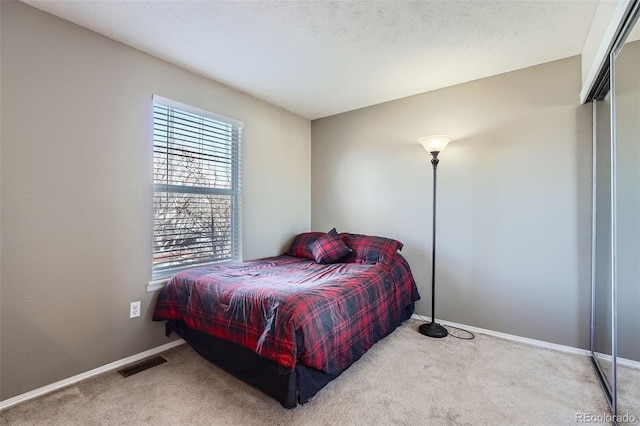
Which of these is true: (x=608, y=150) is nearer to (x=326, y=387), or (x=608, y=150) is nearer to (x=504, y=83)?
(x=504, y=83)

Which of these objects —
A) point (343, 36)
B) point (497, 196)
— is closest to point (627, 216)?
point (497, 196)

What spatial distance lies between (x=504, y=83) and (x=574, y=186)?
1.11 meters

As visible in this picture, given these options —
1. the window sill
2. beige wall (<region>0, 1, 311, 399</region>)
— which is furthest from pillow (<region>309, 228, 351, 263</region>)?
beige wall (<region>0, 1, 311, 399</region>)

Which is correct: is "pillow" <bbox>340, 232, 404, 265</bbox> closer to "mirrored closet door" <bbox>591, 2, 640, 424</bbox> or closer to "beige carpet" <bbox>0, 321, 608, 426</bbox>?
"beige carpet" <bbox>0, 321, 608, 426</bbox>

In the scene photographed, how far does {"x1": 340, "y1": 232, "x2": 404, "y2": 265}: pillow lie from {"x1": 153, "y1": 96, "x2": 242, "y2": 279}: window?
124 centimetres

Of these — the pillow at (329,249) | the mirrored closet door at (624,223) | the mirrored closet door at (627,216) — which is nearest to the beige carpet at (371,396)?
the mirrored closet door at (624,223)

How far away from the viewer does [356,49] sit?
2314 mm

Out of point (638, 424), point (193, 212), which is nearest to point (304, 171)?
point (193, 212)

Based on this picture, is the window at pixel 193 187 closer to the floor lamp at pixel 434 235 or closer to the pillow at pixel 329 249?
the pillow at pixel 329 249

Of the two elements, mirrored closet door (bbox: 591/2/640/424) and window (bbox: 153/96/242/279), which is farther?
window (bbox: 153/96/242/279)

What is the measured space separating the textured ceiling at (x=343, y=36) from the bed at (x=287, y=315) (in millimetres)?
1798

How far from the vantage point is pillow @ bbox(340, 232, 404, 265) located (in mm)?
2963

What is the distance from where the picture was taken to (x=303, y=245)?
348 cm

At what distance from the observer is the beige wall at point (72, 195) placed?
5.81 ft
